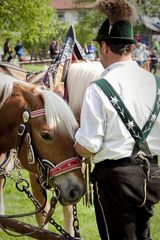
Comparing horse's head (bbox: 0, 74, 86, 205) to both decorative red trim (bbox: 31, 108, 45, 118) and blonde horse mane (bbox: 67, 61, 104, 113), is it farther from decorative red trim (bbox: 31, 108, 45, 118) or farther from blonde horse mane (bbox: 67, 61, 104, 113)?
blonde horse mane (bbox: 67, 61, 104, 113)

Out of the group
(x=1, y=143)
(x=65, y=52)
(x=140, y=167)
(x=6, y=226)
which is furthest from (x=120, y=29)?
(x=65, y=52)

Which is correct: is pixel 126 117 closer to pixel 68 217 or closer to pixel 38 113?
pixel 38 113

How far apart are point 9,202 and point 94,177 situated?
139 inches

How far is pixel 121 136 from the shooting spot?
2773 millimetres

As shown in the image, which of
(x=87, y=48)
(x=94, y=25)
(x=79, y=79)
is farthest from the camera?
(x=94, y=25)

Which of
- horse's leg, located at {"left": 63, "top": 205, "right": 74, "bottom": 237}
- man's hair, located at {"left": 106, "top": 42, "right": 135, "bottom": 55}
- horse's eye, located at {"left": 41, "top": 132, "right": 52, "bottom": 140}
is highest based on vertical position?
man's hair, located at {"left": 106, "top": 42, "right": 135, "bottom": 55}

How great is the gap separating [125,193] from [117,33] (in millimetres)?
930

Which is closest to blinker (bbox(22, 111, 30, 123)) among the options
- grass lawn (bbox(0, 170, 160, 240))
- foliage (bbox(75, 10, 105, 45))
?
grass lawn (bbox(0, 170, 160, 240))

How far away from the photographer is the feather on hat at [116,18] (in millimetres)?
2953

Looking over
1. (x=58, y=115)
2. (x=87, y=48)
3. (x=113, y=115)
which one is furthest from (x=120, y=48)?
(x=87, y=48)

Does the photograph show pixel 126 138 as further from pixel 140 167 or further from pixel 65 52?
pixel 65 52

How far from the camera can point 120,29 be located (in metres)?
2.95

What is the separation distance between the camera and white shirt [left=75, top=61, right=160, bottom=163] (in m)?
2.74

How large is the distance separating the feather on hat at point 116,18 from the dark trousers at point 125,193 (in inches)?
29.3
